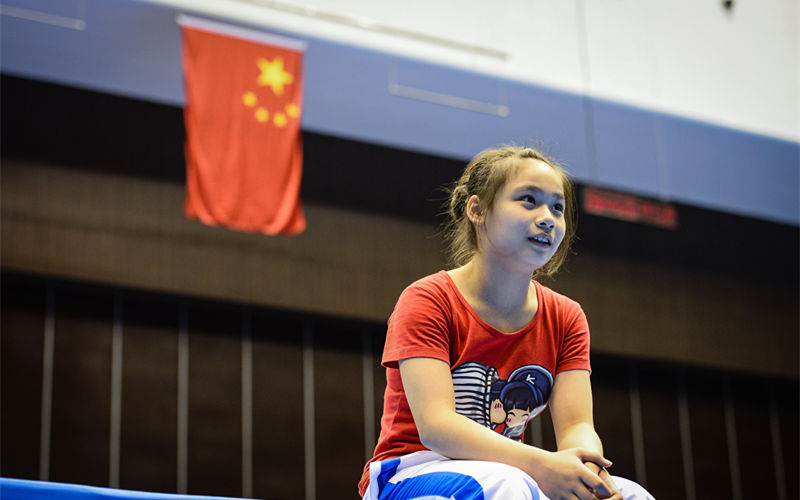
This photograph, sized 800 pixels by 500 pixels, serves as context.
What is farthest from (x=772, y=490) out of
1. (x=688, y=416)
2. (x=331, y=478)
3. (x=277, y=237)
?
(x=277, y=237)

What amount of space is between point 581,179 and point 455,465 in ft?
24.9

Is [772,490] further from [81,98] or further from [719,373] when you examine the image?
[81,98]

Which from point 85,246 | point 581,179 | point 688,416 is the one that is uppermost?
point 581,179

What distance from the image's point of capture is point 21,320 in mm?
7195

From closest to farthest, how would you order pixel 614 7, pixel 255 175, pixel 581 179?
1. pixel 255 175
2. pixel 614 7
3. pixel 581 179

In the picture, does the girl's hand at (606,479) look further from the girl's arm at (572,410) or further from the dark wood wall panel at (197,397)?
the dark wood wall panel at (197,397)

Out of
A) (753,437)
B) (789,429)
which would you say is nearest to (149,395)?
(753,437)

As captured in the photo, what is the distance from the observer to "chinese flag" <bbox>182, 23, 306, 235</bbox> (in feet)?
21.8

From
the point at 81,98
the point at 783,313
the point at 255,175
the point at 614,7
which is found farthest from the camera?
the point at 783,313

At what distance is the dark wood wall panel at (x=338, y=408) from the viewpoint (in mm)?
7926

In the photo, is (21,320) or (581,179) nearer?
(21,320)

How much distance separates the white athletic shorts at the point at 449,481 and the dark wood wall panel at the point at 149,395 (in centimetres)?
558

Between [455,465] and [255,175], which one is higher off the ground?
[255,175]

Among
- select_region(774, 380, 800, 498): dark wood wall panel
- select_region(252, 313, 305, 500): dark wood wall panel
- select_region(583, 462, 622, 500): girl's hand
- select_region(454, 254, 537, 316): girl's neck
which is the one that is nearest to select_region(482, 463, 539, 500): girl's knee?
select_region(583, 462, 622, 500): girl's hand
